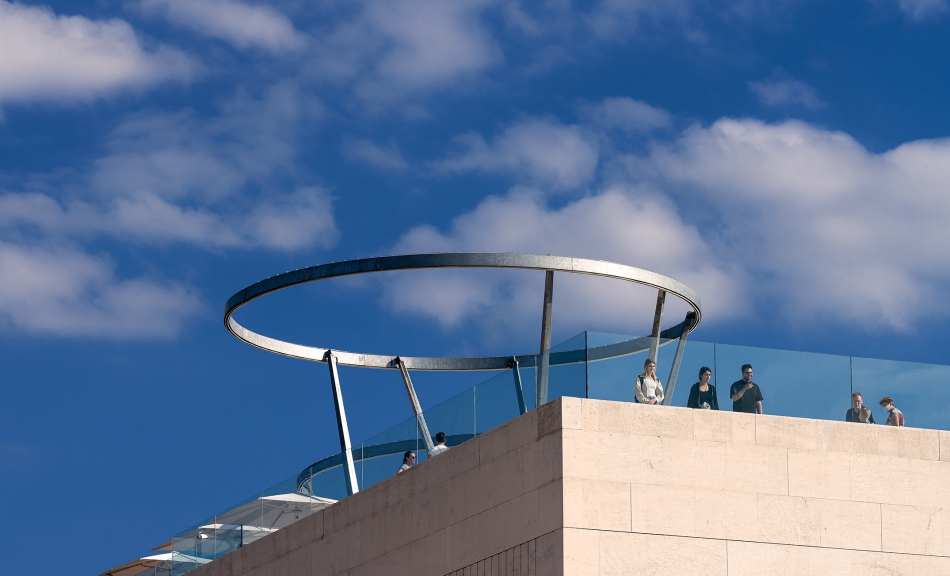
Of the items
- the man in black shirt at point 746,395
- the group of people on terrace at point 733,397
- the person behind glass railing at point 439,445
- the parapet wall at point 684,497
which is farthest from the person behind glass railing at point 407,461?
the man in black shirt at point 746,395

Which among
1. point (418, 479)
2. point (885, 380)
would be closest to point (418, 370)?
point (418, 479)

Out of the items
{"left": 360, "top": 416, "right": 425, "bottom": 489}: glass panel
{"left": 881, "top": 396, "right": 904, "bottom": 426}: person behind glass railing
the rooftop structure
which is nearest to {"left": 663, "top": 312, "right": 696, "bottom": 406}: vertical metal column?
the rooftop structure

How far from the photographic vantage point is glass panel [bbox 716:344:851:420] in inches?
1194

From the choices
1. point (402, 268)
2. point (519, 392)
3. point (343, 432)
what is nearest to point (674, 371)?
point (519, 392)

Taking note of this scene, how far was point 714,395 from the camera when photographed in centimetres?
2972

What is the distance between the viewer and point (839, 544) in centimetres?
2891

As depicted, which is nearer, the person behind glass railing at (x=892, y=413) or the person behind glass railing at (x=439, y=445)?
the person behind glass railing at (x=892, y=413)

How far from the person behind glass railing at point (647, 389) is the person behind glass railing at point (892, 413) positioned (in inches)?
214

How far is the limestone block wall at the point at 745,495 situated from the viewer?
90.4 ft

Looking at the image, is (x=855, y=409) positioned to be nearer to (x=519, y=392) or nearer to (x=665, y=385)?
(x=665, y=385)

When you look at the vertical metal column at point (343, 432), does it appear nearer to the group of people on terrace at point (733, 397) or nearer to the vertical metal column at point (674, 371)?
the group of people on terrace at point (733, 397)

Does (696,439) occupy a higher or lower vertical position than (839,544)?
higher

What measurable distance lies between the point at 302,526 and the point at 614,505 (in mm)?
11124

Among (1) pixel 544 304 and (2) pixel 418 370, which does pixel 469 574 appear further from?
(2) pixel 418 370
